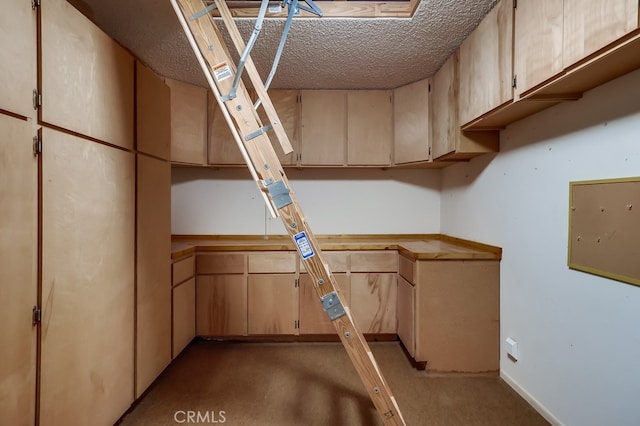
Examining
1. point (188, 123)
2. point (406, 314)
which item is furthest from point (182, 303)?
point (406, 314)

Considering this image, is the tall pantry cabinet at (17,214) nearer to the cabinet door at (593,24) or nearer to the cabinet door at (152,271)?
the cabinet door at (152,271)

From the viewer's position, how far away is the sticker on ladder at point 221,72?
1.14m

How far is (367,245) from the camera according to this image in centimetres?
256

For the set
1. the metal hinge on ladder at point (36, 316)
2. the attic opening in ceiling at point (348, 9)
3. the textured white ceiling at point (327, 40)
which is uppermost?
the attic opening in ceiling at point (348, 9)

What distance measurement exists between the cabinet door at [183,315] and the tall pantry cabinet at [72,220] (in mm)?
353

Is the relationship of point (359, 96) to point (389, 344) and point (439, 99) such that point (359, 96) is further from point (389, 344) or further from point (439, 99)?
point (389, 344)

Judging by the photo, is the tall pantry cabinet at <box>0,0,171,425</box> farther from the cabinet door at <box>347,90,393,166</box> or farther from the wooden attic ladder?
the cabinet door at <box>347,90,393,166</box>

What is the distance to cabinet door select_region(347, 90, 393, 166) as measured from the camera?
270 centimetres

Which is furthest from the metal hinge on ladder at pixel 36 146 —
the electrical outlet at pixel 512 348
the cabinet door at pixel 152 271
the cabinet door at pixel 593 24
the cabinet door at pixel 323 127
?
the electrical outlet at pixel 512 348

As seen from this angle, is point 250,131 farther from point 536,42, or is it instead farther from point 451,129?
point 451,129

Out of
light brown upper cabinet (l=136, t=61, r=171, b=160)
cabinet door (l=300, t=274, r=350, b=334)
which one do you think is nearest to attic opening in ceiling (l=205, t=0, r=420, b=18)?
light brown upper cabinet (l=136, t=61, r=171, b=160)

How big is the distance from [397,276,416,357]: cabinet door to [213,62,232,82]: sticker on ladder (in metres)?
1.84

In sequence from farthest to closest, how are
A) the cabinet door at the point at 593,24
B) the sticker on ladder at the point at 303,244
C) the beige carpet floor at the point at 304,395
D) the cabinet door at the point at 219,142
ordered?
the cabinet door at the point at 219,142 < the beige carpet floor at the point at 304,395 < the sticker on ladder at the point at 303,244 < the cabinet door at the point at 593,24

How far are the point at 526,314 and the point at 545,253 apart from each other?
425 millimetres
